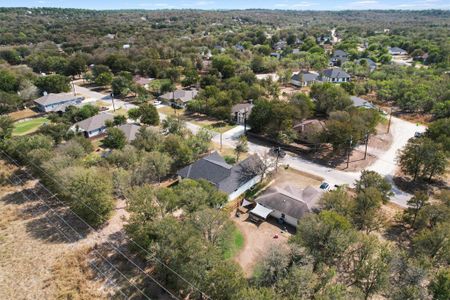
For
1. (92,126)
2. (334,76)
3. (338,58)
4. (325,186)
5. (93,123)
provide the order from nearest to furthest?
(325,186), (92,126), (93,123), (334,76), (338,58)

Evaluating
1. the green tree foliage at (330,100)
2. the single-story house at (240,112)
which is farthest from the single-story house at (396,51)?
the single-story house at (240,112)

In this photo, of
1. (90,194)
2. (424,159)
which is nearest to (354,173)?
(424,159)

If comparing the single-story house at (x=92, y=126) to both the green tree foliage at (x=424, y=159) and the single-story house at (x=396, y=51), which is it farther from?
the single-story house at (x=396, y=51)

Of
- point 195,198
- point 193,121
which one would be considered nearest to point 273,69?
point 193,121

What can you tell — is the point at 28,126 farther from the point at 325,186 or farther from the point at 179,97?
the point at 325,186

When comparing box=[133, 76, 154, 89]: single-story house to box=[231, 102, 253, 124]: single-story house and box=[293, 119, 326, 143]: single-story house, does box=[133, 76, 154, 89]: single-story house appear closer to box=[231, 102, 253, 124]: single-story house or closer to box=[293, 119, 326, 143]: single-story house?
box=[231, 102, 253, 124]: single-story house

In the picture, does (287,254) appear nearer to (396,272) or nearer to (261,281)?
(261,281)

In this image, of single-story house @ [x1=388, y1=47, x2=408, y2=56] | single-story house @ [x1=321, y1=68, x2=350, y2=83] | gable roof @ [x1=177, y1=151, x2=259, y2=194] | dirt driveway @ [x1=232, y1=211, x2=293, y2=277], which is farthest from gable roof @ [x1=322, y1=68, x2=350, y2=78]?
dirt driveway @ [x1=232, y1=211, x2=293, y2=277]
